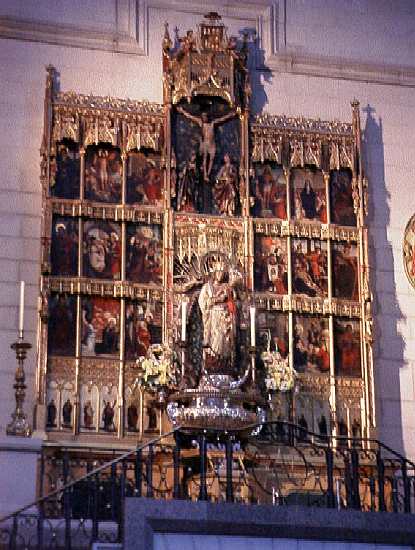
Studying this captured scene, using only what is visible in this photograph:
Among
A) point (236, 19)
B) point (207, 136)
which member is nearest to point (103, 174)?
point (207, 136)

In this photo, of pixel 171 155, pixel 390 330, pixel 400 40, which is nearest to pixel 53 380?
pixel 171 155

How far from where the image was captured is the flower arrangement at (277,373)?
17516mm

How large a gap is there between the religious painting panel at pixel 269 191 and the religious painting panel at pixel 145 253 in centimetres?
161

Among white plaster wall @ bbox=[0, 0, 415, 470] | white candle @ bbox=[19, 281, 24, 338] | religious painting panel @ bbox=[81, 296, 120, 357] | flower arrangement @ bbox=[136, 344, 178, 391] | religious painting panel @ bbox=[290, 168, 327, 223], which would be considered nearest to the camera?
white candle @ bbox=[19, 281, 24, 338]

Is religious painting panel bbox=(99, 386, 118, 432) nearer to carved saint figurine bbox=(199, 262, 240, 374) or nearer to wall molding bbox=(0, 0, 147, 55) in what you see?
carved saint figurine bbox=(199, 262, 240, 374)

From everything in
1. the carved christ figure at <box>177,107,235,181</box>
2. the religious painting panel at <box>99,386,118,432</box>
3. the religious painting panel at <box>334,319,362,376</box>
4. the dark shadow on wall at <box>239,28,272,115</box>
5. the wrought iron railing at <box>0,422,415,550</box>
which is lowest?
the wrought iron railing at <box>0,422,415,550</box>

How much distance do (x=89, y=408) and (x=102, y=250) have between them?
2.38 metres

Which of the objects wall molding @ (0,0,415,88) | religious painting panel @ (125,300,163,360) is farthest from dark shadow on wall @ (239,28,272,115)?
religious painting panel @ (125,300,163,360)

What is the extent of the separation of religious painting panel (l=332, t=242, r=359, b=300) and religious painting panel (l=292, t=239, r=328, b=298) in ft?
0.60

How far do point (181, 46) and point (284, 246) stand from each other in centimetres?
360

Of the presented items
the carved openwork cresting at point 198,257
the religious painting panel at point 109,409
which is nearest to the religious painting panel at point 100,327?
the carved openwork cresting at point 198,257

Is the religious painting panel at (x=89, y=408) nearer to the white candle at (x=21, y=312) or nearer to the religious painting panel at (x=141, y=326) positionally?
the religious painting panel at (x=141, y=326)

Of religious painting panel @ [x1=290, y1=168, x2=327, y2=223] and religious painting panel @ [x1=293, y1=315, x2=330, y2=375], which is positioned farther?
religious painting panel @ [x1=290, y1=168, x2=327, y2=223]

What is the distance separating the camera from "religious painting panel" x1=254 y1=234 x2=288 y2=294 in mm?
18328
